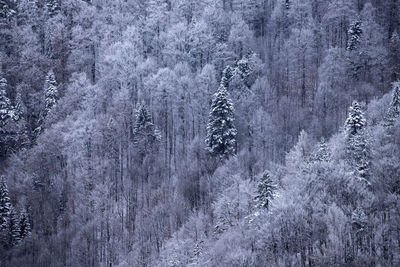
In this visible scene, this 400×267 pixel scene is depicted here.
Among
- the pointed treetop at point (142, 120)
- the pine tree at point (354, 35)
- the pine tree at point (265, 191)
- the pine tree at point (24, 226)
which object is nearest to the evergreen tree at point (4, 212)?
the pine tree at point (24, 226)

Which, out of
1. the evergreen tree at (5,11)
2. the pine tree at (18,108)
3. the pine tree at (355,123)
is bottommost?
the pine tree at (18,108)

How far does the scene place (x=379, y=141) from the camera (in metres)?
37.0

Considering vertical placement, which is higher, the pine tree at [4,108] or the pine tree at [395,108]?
the pine tree at [395,108]

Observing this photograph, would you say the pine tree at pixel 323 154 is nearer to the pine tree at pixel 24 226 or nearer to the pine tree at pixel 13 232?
the pine tree at pixel 24 226

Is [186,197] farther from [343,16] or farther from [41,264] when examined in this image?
[343,16]

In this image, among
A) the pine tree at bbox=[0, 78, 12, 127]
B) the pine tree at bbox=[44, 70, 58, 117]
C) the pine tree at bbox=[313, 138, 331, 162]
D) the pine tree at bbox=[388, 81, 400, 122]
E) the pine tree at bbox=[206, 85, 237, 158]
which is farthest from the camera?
the pine tree at bbox=[44, 70, 58, 117]

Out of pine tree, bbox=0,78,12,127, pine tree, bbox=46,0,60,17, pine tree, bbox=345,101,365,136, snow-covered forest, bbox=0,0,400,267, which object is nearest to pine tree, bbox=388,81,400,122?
snow-covered forest, bbox=0,0,400,267

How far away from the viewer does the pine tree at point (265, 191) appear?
38.9 m

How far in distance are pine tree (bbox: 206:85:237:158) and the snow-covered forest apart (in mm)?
206

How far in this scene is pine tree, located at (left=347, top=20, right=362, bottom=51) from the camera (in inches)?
2512

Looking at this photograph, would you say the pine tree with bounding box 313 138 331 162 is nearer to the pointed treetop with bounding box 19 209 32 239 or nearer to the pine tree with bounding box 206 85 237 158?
the pine tree with bounding box 206 85 237 158

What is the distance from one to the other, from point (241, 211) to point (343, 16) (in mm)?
43738

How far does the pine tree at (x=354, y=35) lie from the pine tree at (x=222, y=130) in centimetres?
2365

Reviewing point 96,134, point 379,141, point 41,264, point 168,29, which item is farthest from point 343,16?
point 41,264
